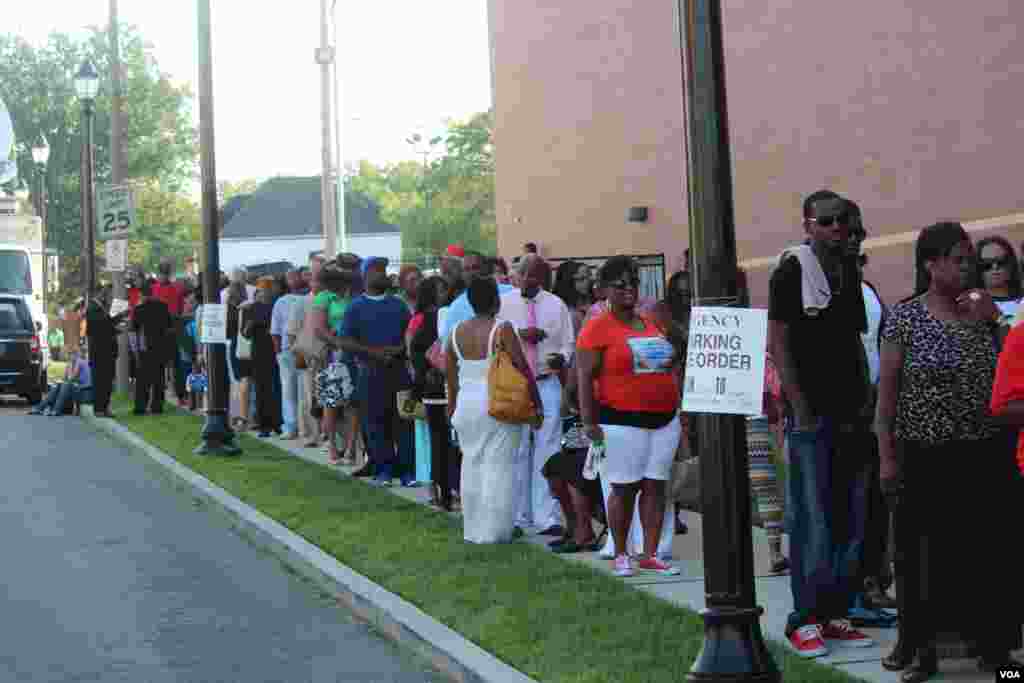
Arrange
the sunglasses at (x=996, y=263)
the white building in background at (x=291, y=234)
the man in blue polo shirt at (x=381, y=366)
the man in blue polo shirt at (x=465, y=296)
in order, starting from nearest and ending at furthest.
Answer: the sunglasses at (x=996, y=263) → the man in blue polo shirt at (x=465, y=296) → the man in blue polo shirt at (x=381, y=366) → the white building in background at (x=291, y=234)

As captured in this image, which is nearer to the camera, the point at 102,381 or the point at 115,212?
the point at 115,212

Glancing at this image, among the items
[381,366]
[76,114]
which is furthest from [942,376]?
[76,114]

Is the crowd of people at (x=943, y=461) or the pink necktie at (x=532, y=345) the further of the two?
the pink necktie at (x=532, y=345)

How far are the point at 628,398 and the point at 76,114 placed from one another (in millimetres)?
98161

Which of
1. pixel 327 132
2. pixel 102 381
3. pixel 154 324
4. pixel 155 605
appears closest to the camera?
pixel 155 605

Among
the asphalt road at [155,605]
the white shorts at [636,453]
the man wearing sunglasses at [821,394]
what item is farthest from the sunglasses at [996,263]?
the asphalt road at [155,605]

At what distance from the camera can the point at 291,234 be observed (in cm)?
12312

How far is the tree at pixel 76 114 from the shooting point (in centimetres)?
10419

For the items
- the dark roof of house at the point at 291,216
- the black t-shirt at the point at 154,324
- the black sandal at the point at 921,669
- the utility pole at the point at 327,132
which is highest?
the dark roof of house at the point at 291,216

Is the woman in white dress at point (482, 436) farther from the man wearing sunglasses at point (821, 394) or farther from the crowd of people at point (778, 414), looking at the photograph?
the man wearing sunglasses at point (821, 394)

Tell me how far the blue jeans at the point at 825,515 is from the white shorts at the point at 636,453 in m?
2.27

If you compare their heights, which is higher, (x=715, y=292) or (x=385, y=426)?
(x=715, y=292)

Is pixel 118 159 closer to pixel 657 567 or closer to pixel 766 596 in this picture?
pixel 657 567

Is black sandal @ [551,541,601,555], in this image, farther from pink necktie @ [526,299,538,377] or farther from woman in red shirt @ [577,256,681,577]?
pink necktie @ [526,299,538,377]
